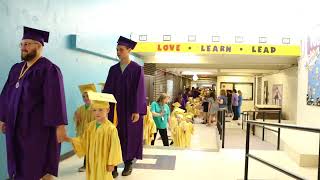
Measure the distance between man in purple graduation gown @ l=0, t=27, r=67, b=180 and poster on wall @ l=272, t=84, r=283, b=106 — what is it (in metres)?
13.1

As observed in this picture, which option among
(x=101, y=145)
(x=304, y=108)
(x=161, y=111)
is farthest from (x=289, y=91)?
(x=101, y=145)

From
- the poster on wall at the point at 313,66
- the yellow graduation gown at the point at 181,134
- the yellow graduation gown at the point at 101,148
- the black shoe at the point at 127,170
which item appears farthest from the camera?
the poster on wall at the point at 313,66

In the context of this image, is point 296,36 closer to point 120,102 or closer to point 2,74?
point 120,102

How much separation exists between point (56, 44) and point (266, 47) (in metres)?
6.22

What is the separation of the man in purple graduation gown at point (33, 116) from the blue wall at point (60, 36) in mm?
741

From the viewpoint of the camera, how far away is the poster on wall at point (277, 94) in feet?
47.7

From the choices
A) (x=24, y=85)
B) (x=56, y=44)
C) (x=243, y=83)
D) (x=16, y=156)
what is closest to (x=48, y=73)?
(x=24, y=85)

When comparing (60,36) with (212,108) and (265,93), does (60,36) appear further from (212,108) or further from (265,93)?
(265,93)

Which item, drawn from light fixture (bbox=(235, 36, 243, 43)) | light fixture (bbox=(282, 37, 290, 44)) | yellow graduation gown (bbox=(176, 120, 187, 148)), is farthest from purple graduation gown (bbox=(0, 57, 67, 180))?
light fixture (bbox=(282, 37, 290, 44))

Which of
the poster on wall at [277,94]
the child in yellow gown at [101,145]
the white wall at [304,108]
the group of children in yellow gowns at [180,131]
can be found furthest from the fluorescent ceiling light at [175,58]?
the child in yellow gown at [101,145]

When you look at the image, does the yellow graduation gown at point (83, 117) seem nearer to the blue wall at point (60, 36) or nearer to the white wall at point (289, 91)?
the blue wall at point (60, 36)

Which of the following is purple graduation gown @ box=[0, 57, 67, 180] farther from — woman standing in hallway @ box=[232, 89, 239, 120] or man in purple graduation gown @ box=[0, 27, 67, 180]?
woman standing in hallway @ box=[232, 89, 239, 120]

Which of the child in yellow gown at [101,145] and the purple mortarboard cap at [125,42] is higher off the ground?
the purple mortarboard cap at [125,42]

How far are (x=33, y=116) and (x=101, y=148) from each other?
2.01 feet
